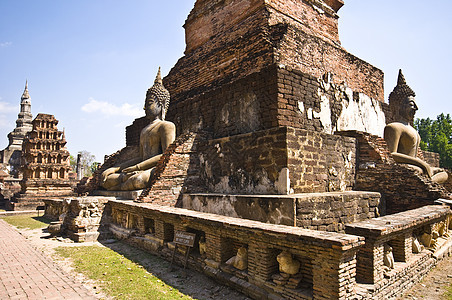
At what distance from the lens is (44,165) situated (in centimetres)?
1467

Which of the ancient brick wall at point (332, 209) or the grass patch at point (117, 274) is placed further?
the ancient brick wall at point (332, 209)

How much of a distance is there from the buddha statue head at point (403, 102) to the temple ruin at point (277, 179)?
0.12 feet

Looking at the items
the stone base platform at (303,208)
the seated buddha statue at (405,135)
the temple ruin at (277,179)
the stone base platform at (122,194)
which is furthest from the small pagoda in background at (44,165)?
the seated buddha statue at (405,135)

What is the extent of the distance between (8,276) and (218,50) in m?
6.78

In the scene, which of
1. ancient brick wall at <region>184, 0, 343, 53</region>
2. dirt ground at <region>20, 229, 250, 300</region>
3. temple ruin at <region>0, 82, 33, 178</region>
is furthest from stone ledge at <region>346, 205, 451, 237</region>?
temple ruin at <region>0, 82, 33, 178</region>

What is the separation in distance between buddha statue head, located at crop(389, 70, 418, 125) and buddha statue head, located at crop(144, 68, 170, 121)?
6261 mm

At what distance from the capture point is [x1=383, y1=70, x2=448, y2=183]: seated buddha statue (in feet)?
21.9

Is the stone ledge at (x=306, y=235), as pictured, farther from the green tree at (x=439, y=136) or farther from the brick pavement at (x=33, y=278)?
the green tree at (x=439, y=136)

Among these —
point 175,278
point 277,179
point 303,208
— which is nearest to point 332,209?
point 303,208

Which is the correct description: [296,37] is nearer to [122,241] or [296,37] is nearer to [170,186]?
[170,186]

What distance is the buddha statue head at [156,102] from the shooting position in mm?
8086

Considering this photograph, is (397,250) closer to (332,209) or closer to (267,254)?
(332,209)

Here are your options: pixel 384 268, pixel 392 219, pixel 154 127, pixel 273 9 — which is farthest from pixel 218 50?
pixel 384 268

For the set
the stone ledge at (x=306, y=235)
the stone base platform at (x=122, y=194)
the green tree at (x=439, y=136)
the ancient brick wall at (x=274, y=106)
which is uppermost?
the green tree at (x=439, y=136)
